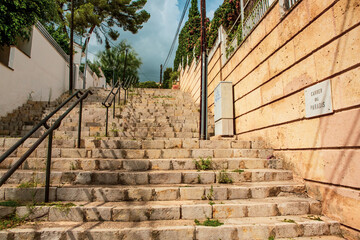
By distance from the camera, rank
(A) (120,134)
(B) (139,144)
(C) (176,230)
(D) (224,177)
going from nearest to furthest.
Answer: (C) (176,230), (D) (224,177), (B) (139,144), (A) (120,134)

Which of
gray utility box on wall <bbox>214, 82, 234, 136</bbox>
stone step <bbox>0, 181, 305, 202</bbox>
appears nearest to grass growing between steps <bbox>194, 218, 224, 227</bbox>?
stone step <bbox>0, 181, 305, 202</bbox>

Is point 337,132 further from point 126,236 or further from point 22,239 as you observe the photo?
point 22,239

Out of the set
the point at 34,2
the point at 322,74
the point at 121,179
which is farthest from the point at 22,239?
the point at 34,2

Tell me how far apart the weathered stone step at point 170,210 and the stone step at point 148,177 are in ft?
1.55

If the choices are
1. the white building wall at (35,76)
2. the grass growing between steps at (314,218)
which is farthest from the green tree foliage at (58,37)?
the grass growing between steps at (314,218)

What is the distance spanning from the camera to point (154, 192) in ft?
8.79

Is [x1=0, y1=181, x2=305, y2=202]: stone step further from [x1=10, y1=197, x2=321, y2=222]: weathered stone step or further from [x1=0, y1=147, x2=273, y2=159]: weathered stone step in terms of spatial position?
[x1=0, y1=147, x2=273, y2=159]: weathered stone step

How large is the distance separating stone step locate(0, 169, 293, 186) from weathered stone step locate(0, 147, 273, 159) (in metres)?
0.50

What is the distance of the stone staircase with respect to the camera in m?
2.14

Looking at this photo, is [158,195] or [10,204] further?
[158,195]

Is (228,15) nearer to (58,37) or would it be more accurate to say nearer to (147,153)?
(147,153)

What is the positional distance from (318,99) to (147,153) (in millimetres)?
2910

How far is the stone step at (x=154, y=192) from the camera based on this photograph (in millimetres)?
2547

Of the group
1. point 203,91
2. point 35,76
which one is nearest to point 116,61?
point 35,76
